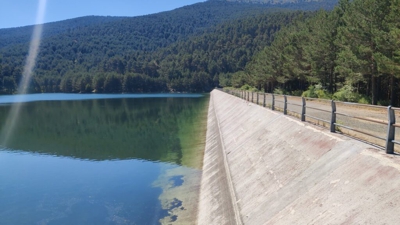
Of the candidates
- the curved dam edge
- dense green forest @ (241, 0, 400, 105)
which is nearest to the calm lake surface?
the curved dam edge

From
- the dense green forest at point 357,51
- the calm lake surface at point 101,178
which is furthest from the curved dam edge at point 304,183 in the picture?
the dense green forest at point 357,51

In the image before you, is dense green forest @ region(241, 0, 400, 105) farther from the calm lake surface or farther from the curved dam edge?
the curved dam edge

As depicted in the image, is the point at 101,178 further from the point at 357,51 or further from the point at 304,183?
the point at 357,51

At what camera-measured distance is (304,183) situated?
750 centimetres

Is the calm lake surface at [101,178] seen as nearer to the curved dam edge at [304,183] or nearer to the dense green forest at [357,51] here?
the curved dam edge at [304,183]

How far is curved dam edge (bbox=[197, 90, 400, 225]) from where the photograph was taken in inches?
215

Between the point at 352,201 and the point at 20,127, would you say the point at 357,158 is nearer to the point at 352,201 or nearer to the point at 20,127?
the point at 352,201

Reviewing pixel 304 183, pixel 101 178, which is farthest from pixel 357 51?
pixel 304 183

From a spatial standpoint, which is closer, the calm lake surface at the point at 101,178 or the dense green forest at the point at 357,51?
the calm lake surface at the point at 101,178

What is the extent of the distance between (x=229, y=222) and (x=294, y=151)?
2.91m

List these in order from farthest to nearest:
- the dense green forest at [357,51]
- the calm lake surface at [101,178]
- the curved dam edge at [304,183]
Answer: the dense green forest at [357,51], the calm lake surface at [101,178], the curved dam edge at [304,183]

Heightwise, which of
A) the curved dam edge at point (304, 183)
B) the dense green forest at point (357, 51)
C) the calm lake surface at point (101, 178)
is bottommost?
the calm lake surface at point (101, 178)

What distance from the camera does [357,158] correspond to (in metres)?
6.84

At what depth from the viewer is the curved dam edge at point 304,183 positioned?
17.9ft
